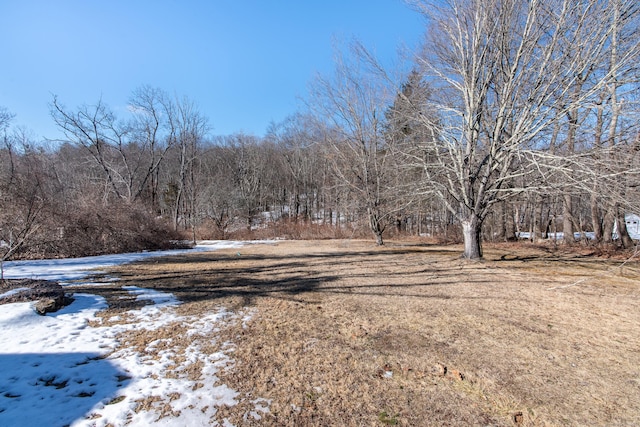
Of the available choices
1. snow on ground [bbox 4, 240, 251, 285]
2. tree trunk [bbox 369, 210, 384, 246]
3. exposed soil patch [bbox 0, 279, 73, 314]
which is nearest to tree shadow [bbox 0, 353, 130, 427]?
exposed soil patch [bbox 0, 279, 73, 314]

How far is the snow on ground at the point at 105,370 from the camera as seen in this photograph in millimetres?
2396

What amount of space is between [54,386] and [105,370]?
1.24ft

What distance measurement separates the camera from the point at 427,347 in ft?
11.9

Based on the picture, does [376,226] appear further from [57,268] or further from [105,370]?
[105,370]

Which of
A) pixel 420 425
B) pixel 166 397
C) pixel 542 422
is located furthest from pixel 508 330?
pixel 166 397

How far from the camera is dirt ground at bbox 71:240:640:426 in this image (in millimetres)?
2488

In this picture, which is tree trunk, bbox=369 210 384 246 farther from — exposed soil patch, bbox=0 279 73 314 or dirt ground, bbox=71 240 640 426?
exposed soil patch, bbox=0 279 73 314

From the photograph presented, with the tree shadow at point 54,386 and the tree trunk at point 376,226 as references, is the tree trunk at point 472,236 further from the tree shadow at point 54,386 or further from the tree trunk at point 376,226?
the tree shadow at point 54,386

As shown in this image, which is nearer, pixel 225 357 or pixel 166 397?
pixel 166 397

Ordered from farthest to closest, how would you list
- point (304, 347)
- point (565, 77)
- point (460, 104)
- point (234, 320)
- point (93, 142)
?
point (93, 142) < point (460, 104) < point (565, 77) < point (234, 320) < point (304, 347)

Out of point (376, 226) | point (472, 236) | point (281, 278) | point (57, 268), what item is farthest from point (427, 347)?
point (376, 226)

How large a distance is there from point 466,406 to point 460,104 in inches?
379

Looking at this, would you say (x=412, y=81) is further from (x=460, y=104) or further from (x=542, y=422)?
(x=542, y=422)

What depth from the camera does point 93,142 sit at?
2250 centimetres
